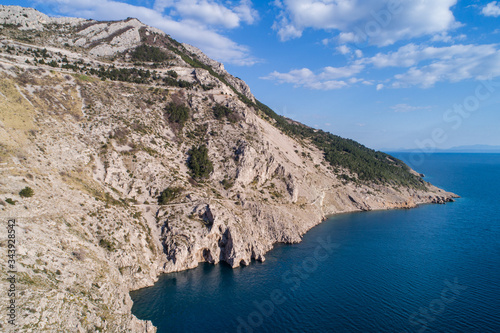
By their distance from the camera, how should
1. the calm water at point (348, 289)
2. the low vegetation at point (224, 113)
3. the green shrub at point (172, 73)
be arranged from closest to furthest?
the calm water at point (348, 289), the low vegetation at point (224, 113), the green shrub at point (172, 73)

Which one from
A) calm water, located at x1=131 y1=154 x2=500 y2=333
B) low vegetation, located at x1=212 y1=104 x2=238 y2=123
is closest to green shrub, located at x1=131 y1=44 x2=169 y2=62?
low vegetation, located at x1=212 y1=104 x2=238 y2=123

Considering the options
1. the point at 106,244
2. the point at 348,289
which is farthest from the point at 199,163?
the point at 348,289

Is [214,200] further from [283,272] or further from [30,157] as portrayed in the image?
[30,157]

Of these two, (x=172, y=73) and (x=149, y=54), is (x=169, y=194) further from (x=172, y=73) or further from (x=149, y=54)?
(x=149, y=54)

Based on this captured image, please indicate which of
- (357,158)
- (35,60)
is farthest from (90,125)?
(357,158)

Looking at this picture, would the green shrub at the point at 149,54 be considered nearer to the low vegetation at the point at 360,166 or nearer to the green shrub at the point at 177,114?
the green shrub at the point at 177,114

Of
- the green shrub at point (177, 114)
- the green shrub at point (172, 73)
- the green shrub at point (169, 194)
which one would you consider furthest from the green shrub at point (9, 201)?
the green shrub at point (172, 73)

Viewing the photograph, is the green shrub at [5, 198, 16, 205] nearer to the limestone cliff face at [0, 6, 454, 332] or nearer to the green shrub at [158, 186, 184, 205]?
the limestone cliff face at [0, 6, 454, 332]
